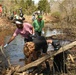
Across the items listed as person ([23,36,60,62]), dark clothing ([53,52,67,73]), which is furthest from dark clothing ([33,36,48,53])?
dark clothing ([53,52,67,73])

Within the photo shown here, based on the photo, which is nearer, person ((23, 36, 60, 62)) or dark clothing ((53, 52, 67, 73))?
dark clothing ((53, 52, 67, 73))

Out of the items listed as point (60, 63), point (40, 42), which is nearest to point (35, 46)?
point (40, 42)

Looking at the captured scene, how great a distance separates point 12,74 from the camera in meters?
7.57

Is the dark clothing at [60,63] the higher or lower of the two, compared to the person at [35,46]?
lower

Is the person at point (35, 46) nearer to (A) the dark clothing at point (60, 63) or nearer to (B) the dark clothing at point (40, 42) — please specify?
(B) the dark clothing at point (40, 42)

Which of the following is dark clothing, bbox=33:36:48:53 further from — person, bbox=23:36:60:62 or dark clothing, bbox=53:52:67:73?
dark clothing, bbox=53:52:67:73

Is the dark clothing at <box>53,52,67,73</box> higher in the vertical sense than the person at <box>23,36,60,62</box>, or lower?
lower

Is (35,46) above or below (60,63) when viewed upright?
above

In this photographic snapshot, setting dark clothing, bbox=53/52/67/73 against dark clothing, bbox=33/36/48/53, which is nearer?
dark clothing, bbox=53/52/67/73

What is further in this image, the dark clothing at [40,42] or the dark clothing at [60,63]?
the dark clothing at [40,42]

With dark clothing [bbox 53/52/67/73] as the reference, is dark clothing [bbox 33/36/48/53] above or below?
above

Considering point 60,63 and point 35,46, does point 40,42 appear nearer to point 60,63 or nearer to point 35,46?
point 35,46

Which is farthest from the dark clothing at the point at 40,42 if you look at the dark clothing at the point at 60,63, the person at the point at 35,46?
the dark clothing at the point at 60,63

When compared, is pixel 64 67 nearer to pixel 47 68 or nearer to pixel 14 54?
pixel 47 68
